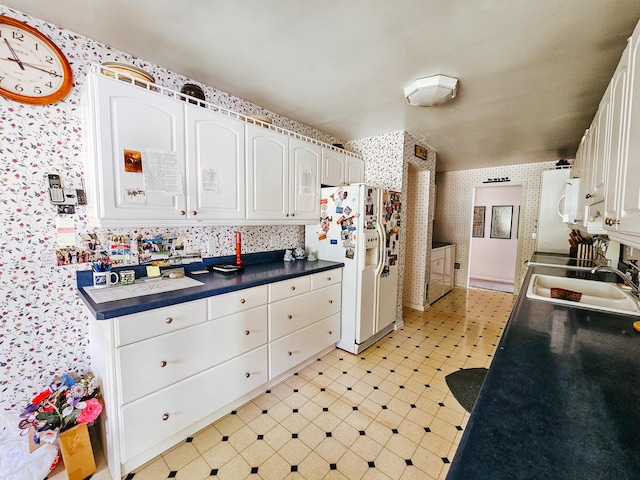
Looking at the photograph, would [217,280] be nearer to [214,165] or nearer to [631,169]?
[214,165]

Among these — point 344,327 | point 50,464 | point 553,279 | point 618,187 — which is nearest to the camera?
point 618,187

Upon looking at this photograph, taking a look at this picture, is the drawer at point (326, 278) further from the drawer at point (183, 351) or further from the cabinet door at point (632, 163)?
the cabinet door at point (632, 163)

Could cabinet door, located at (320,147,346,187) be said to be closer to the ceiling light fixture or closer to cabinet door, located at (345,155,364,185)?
cabinet door, located at (345,155,364,185)

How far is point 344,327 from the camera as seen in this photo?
8.89 ft

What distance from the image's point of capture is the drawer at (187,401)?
1376 mm

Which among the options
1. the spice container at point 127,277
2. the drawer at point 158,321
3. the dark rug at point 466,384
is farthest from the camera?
the dark rug at point 466,384

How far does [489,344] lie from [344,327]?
1584 millimetres

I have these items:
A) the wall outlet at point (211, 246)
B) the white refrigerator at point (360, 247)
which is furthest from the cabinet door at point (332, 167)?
the wall outlet at point (211, 246)

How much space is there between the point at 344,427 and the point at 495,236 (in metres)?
5.31

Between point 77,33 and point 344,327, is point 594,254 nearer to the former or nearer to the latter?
point 344,327

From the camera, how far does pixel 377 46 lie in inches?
61.6

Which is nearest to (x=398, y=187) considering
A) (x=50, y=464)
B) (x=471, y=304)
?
(x=471, y=304)

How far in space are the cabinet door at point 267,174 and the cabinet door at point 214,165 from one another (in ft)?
0.25

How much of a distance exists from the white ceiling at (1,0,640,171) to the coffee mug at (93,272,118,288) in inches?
56.3
